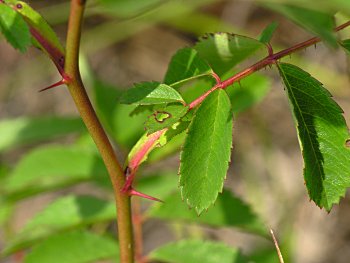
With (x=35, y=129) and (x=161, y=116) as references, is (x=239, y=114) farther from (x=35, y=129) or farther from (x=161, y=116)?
(x=161, y=116)

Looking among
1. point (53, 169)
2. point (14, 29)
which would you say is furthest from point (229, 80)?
point (53, 169)

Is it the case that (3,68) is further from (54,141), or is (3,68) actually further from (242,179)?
(242,179)

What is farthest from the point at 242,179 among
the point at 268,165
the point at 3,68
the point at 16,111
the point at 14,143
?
the point at 14,143

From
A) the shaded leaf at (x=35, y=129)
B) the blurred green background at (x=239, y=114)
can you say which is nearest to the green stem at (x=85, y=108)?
the shaded leaf at (x=35, y=129)

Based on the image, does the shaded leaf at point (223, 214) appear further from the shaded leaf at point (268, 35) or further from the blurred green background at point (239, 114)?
the blurred green background at point (239, 114)

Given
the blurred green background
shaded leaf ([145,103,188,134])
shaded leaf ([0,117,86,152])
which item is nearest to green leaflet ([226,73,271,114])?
shaded leaf ([0,117,86,152])

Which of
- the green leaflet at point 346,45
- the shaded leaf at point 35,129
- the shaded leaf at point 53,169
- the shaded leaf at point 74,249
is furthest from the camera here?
the shaded leaf at point 35,129

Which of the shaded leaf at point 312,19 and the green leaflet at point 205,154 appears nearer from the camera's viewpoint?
the shaded leaf at point 312,19
